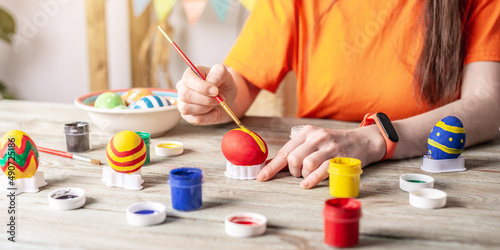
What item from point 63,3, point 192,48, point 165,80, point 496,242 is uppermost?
point 63,3

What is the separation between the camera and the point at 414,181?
0.91 m

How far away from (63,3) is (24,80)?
1.87ft

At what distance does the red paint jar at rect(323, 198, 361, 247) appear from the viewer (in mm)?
651

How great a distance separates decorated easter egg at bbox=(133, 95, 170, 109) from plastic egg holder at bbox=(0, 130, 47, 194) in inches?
15.0

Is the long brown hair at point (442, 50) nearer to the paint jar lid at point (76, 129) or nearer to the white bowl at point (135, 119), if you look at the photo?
the white bowl at point (135, 119)

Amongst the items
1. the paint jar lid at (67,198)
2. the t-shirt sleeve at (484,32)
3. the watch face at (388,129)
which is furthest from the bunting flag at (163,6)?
the paint jar lid at (67,198)

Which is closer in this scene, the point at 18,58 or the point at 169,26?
the point at 169,26

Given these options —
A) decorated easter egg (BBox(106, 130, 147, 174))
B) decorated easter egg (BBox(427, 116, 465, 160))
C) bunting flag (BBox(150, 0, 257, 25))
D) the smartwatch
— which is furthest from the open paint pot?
bunting flag (BBox(150, 0, 257, 25))

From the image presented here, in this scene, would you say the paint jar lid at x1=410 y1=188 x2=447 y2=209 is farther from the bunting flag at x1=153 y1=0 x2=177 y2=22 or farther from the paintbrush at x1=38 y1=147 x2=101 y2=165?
the bunting flag at x1=153 y1=0 x2=177 y2=22

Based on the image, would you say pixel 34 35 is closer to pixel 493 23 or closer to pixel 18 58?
pixel 18 58

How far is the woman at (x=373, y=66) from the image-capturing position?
1144mm

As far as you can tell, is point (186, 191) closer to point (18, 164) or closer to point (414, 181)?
point (18, 164)

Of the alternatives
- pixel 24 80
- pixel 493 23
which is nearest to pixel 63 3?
pixel 24 80

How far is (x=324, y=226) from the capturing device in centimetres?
68
